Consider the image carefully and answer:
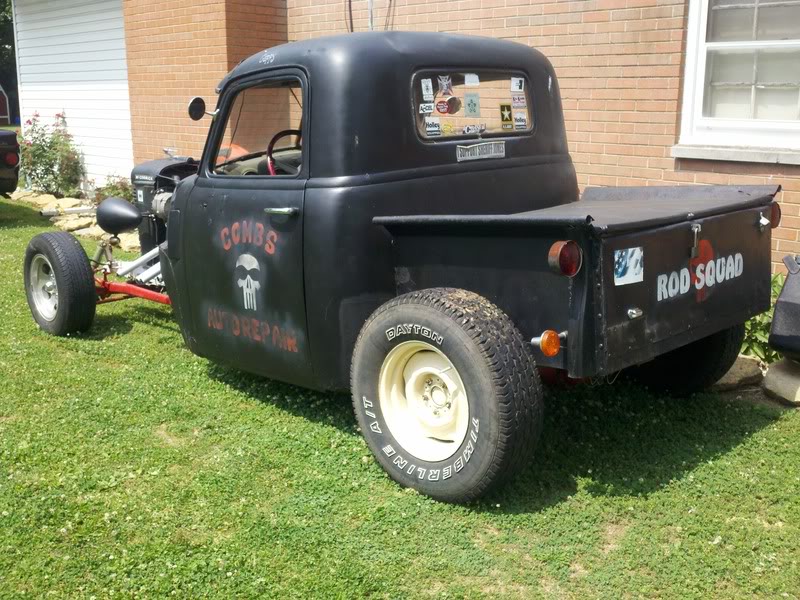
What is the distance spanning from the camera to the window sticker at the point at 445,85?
4.38m

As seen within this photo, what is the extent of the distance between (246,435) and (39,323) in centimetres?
269

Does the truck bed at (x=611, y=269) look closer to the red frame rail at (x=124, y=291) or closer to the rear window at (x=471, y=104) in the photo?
the rear window at (x=471, y=104)

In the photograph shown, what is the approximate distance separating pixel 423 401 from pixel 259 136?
1836 mm

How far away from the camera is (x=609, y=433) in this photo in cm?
445

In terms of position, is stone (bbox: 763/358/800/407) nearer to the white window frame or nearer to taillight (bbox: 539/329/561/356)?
the white window frame

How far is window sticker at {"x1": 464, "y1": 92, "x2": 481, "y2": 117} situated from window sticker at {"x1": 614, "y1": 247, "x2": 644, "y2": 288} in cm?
143

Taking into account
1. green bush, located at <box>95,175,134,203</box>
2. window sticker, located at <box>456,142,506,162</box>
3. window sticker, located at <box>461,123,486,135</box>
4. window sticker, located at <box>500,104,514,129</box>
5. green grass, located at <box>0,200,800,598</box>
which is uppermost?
window sticker, located at <box>500,104,514,129</box>

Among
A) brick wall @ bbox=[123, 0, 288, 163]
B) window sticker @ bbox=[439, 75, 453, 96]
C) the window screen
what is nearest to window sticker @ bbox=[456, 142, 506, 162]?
window sticker @ bbox=[439, 75, 453, 96]

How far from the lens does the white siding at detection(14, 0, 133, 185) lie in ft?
41.8

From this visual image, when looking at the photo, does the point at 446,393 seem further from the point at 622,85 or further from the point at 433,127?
the point at 622,85

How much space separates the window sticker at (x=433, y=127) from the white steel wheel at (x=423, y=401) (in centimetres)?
116

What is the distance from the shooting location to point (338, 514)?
12.2ft

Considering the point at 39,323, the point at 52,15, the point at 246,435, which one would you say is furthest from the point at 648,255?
the point at 52,15

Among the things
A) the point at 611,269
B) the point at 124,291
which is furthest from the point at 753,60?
the point at 124,291
